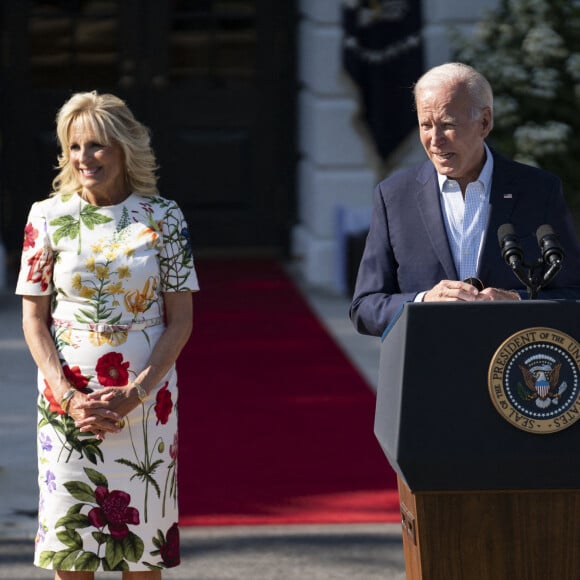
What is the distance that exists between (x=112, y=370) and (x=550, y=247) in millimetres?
1300

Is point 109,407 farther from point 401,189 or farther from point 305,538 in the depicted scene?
point 305,538

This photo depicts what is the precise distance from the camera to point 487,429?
102 inches

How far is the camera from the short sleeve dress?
11.7 feet

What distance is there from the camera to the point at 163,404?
3.64m

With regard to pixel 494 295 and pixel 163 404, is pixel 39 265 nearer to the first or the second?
pixel 163 404

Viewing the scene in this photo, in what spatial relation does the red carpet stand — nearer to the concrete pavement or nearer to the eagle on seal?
the concrete pavement

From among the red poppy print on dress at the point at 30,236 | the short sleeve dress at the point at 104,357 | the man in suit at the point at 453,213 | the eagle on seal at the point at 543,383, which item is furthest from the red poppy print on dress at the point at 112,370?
the eagle on seal at the point at 543,383

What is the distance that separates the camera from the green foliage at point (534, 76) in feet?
31.4

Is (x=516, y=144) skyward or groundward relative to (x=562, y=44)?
groundward

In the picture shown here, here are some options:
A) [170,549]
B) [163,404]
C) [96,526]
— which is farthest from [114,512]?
[163,404]

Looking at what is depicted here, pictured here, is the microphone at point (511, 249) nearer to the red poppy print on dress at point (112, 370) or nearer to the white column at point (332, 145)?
the red poppy print on dress at point (112, 370)

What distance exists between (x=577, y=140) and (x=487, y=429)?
743cm

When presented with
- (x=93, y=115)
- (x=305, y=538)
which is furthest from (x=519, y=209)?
(x=305, y=538)

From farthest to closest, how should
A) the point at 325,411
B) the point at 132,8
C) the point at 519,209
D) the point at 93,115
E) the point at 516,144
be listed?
the point at 132,8 → the point at 516,144 → the point at 325,411 → the point at 93,115 → the point at 519,209
